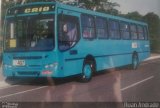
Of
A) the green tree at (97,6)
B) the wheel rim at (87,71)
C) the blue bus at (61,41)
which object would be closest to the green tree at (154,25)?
the green tree at (97,6)

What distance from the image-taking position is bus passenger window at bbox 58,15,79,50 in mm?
9258

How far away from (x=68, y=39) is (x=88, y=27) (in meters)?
0.83

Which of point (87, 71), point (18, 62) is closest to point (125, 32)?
point (87, 71)

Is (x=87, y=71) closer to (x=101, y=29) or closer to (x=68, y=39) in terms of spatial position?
(x=101, y=29)

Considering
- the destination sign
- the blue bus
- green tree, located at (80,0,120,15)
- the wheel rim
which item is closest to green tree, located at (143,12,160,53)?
green tree, located at (80,0,120,15)

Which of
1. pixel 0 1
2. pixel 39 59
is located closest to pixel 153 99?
pixel 0 1

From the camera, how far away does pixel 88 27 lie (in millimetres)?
10109

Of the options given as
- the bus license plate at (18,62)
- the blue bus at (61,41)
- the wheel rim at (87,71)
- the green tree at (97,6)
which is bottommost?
the wheel rim at (87,71)

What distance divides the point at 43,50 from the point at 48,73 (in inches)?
20.6

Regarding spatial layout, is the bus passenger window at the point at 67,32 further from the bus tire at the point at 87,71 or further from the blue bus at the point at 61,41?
the bus tire at the point at 87,71

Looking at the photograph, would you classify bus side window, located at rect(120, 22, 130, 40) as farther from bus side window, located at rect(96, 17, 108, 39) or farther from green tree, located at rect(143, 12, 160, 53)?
green tree, located at rect(143, 12, 160, 53)

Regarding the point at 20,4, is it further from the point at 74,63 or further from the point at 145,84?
the point at 145,84

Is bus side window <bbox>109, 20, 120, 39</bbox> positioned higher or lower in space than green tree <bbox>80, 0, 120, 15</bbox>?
lower

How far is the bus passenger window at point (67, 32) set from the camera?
30.4ft
